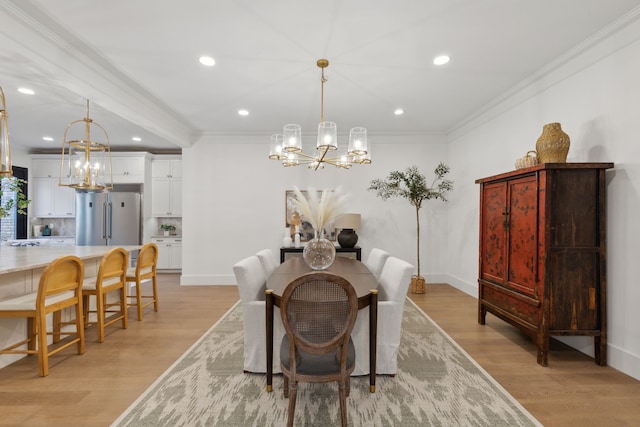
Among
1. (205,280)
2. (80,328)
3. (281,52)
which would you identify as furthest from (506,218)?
(205,280)

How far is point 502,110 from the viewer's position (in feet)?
13.0

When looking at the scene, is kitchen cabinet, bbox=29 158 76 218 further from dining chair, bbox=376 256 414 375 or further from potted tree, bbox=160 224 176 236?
dining chair, bbox=376 256 414 375

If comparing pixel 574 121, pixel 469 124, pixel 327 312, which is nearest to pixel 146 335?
pixel 327 312

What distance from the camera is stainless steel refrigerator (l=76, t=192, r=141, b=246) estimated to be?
609 centimetres

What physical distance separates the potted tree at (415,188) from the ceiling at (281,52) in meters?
1.04

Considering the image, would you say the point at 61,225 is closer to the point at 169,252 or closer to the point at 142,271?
the point at 169,252

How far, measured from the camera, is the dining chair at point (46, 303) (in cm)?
232

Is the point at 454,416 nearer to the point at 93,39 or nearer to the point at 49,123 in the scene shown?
the point at 93,39

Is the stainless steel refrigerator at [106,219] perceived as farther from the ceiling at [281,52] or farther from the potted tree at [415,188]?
the potted tree at [415,188]

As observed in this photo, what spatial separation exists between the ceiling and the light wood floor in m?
A: 2.48

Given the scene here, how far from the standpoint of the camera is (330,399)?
204cm

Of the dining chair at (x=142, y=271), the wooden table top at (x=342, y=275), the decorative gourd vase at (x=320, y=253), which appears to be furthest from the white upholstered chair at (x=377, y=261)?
the dining chair at (x=142, y=271)

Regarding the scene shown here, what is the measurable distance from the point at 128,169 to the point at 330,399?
20.5 ft

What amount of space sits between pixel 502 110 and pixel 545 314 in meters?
2.61
